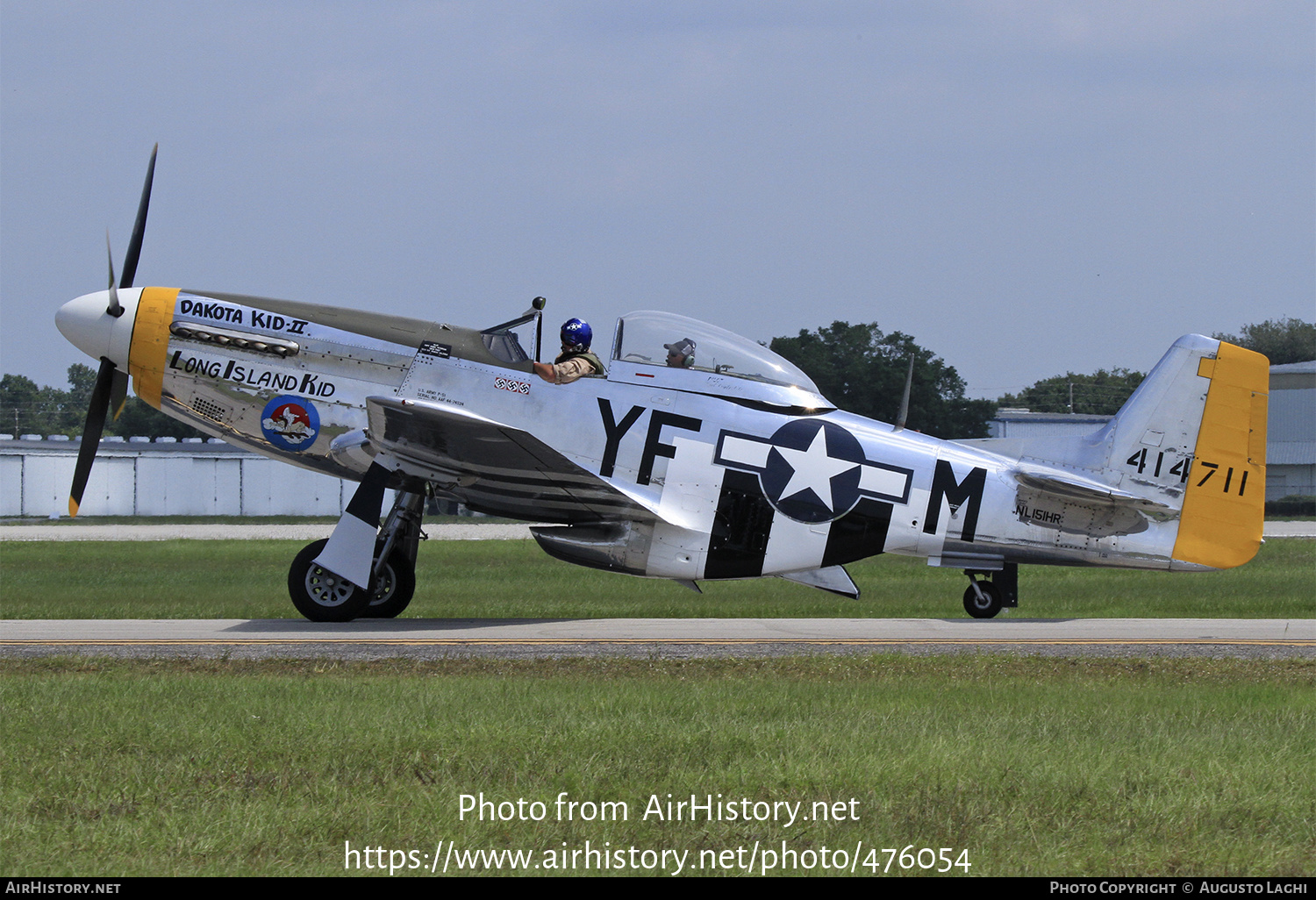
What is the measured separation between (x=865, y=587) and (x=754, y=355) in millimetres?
8252

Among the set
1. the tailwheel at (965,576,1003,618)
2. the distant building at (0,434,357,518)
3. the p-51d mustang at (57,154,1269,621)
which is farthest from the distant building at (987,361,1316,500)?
the p-51d mustang at (57,154,1269,621)

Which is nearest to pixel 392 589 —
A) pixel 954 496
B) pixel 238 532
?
pixel 954 496

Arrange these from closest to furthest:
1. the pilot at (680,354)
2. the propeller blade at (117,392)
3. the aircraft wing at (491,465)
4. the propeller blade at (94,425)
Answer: the aircraft wing at (491,465) → the pilot at (680,354) → the propeller blade at (94,425) → the propeller blade at (117,392)

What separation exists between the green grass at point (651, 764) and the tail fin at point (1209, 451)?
12.9 ft

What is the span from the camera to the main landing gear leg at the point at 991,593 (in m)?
14.0

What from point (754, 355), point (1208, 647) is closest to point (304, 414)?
point (754, 355)

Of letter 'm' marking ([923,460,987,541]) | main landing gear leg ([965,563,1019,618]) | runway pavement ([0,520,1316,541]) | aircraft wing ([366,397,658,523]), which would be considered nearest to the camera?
aircraft wing ([366,397,658,523])

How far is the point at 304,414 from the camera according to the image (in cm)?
1329

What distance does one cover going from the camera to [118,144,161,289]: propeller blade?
13.9m

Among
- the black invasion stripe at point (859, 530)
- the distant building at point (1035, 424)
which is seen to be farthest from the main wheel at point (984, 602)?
the distant building at point (1035, 424)

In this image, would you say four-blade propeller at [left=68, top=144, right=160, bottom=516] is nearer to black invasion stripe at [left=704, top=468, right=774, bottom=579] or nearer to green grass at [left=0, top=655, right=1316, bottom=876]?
green grass at [left=0, top=655, right=1316, bottom=876]

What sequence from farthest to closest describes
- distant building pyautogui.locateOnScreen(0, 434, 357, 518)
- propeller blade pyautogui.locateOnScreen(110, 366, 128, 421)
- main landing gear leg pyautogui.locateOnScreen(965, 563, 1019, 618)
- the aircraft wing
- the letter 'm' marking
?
distant building pyautogui.locateOnScreen(0, 434, 357, 518) < propeller blade pyautogui.locateOnScreen(110, 366, 128, 421) < main landing gear leg pyautogui.locateOnScreen(965, 563, 1019, 618) < the letter 'm' marking < the aircraft wing

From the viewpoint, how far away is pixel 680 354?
13242mm

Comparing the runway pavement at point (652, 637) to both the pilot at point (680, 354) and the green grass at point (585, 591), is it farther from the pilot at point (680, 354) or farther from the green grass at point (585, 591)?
the pilot at point (680, 354)
